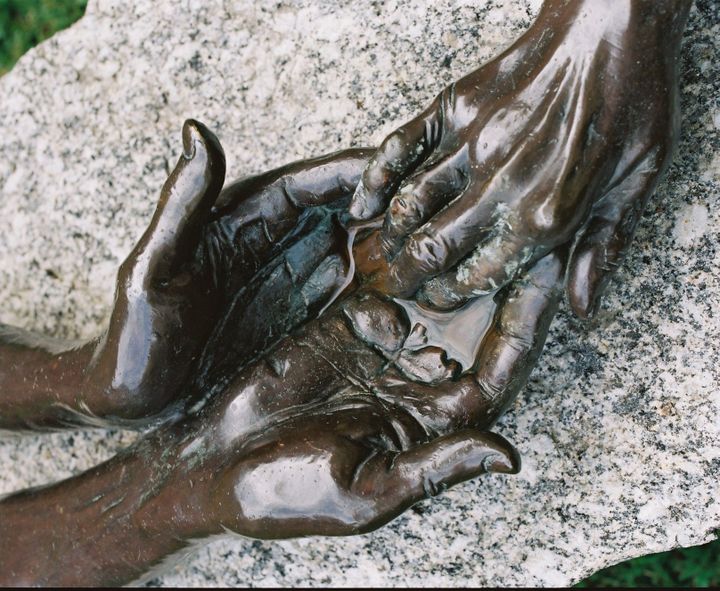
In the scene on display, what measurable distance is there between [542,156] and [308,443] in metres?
0.64

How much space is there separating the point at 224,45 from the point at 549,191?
95 centimetres

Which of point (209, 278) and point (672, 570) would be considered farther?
point (672, 570)

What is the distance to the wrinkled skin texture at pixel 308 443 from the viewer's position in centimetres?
138

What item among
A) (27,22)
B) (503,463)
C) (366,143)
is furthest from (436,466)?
(27,22)

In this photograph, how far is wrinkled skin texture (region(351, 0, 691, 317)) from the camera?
1.21 m

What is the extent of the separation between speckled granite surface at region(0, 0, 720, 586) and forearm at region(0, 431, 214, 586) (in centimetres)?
23

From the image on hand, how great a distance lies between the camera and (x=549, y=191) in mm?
1253

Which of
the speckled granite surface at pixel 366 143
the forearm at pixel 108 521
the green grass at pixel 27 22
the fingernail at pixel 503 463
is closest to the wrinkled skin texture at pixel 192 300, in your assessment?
the forearm at pixel 108 521

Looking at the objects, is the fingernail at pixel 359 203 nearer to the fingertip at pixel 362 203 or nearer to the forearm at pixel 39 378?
the fingertip at pixel 362 203

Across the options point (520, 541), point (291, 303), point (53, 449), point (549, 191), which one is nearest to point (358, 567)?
point (520, 541)

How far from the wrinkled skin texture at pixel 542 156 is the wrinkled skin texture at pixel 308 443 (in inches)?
4.0

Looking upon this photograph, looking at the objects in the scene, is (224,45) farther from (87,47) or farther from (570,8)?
(570,8)

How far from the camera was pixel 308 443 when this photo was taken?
1.44m

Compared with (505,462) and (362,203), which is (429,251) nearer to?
(362,203)
